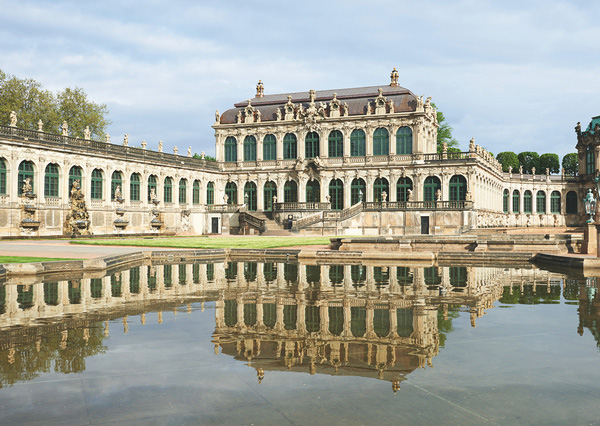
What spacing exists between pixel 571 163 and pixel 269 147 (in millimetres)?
56266

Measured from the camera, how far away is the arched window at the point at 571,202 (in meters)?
81.9

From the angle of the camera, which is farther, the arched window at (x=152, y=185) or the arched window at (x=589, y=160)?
the arched window at (x=589, y=160)

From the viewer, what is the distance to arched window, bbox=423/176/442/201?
2398 inches

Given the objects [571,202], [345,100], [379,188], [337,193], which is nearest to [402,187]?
[379,188]

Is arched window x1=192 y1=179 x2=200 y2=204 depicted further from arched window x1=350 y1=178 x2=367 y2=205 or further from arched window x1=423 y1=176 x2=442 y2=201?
arched window x1=423 y1=176 x2=442 y2=201

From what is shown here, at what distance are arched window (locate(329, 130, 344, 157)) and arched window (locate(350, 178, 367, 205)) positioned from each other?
363 cm

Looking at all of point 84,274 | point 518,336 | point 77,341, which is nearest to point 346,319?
point 518,336

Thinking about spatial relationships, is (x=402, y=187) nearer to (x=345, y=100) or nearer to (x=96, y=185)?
(x=345, y=100)

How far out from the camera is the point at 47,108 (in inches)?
2618

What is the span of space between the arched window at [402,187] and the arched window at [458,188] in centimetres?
461

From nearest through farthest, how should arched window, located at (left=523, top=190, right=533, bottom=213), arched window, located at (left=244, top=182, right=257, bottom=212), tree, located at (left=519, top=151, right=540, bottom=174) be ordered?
arched window, located at (left=244, top=182, right=257, bottom=212) < arched window, located at (left=523, top=190, right=533, bottom=213) < tree, located at (left=519, top=151, right=540, bottom=174)

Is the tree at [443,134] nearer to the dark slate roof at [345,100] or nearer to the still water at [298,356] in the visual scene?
the dark slate roof at [345,100]

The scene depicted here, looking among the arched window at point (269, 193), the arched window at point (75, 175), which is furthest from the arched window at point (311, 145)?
the arched window at point (75, 175)

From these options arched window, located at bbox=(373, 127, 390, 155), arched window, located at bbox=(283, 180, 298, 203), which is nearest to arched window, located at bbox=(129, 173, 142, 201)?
arched window, located at bbox=(283, 180, 298, 203)
